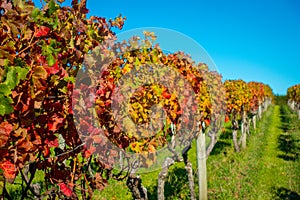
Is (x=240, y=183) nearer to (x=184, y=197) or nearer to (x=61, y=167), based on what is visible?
(x=184, y=197)

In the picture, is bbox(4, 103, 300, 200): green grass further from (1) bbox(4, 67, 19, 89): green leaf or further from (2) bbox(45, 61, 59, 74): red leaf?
(1) bbox(4, 67, 19, 89): green leaf

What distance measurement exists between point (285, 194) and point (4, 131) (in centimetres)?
830

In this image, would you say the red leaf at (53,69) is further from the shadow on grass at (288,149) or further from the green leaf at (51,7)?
the shadow on grass at (288,149)

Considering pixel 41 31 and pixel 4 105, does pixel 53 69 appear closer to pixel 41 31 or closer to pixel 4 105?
pixel 41 31

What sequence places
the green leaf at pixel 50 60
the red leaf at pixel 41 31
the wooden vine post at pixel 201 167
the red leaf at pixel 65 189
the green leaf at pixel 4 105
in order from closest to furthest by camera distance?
1. the green leaf at pixel 4 105
2. the green leaf at pixel 50 60
3. the red leaf at pixel 41 31
4. the red leaf at pixel 65 189
5. the wooden vine post at pixel 201 167

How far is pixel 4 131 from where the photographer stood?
1.88 m

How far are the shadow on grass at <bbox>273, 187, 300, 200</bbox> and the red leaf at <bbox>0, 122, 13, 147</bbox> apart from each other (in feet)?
26.1

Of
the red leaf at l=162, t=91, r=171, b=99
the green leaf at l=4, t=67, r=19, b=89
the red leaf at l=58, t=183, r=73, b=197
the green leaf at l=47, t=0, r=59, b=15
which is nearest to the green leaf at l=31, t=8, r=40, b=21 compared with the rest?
the green leaf at l=47, t=0, r=59, b=15

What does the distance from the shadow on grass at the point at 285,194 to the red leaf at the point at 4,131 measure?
7947mm

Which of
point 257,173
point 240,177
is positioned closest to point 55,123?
point 240,177

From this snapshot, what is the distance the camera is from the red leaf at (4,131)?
6.10 ft

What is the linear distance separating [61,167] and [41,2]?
4.86 ft

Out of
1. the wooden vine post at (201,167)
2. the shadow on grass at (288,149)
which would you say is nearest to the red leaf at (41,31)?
the wooden vine post at (201,167)

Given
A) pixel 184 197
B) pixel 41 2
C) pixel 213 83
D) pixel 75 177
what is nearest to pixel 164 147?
pixel 75 177
